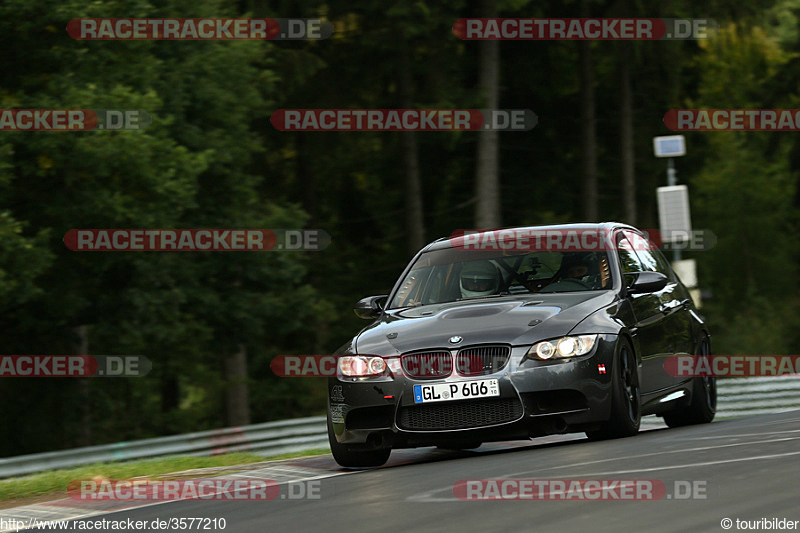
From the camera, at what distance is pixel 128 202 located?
76.9 ft

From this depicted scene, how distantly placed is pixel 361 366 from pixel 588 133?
95.6 feet

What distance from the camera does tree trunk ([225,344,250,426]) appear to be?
34.2m

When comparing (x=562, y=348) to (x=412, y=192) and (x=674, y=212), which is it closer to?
(x=674, y=212)

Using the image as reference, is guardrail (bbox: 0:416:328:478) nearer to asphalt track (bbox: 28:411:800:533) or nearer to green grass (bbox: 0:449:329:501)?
green grass (bbox: 0:449:329:501)

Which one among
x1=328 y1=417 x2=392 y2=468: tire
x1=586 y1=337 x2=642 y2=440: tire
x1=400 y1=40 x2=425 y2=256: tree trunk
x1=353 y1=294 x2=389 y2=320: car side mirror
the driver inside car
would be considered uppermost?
x1=400 y1=40 x2=425 y2=256: tree trunk

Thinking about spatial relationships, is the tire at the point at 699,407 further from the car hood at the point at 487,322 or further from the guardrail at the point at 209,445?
the guardrail at the point at 209,445

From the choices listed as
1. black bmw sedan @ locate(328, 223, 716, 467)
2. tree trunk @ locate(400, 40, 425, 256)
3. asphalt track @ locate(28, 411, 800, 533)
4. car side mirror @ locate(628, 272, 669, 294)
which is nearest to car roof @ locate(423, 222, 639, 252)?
black bmw sedan @ locate(328, 223, 716, 467)

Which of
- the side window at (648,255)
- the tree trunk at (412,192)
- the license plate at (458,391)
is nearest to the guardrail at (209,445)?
the side window at (648,255)

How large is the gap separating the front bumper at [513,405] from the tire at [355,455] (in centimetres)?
41

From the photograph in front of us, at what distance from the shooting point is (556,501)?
6.29 m

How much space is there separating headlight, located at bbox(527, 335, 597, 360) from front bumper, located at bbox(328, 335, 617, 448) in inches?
1.6

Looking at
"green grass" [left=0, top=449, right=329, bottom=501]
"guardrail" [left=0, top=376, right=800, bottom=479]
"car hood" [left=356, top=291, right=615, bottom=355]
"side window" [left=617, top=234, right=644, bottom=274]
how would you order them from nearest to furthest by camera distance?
"car hood" [left=356, top=291, right=615, bottom=355] < "green grass" [left=0, top=449, right=329, bottom=501] < "side window" [left=617, top=234, right=644, bottom=274] < "guardrail" [left=0, top=376, right=800, bottom=479]

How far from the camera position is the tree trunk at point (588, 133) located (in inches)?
1439

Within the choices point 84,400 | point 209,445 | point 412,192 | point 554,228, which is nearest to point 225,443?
point 209,445
